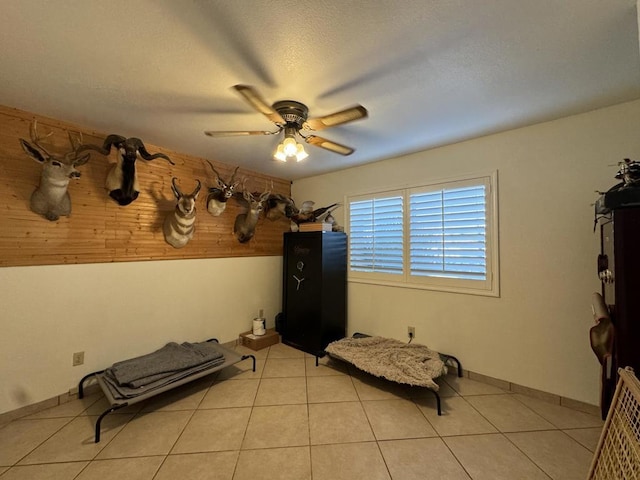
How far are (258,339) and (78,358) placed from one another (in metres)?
1.81

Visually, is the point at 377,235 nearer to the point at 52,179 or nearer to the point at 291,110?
the point at 291,110

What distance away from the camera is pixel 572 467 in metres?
1.63

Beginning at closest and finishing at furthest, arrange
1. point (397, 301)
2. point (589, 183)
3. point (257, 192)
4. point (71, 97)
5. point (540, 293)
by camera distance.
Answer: point (71, 97) < point (589, 183) < point (540, 293) < point (397, 301) < point (257, 192)

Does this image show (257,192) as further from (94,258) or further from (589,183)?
(589,183)

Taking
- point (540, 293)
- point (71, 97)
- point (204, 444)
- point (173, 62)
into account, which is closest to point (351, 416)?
point (204, 444)

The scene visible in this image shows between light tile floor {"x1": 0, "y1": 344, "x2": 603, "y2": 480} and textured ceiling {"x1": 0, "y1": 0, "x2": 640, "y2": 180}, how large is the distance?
2.49 m

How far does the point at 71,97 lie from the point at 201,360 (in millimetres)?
2434

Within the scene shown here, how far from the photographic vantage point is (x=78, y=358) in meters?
2.38

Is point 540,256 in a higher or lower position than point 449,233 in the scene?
lower

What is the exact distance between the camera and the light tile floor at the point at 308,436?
5.32ft

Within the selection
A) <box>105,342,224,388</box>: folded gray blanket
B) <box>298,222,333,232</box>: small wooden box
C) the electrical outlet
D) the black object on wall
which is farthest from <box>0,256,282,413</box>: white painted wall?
the black object on wall

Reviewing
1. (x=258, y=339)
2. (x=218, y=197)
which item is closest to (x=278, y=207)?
(x=218, y=197)

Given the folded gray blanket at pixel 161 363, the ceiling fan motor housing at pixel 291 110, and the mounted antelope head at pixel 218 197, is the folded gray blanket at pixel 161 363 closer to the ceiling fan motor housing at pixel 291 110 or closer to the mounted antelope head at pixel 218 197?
the mounted antelope head at pixel 218 197

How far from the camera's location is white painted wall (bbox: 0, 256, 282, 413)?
2100 mm
